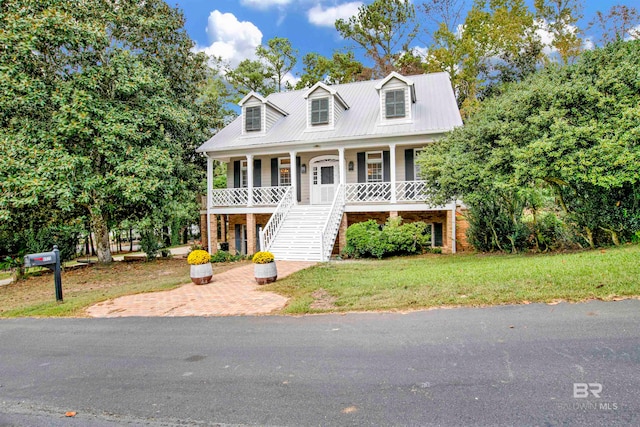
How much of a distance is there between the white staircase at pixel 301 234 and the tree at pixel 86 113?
4.77m

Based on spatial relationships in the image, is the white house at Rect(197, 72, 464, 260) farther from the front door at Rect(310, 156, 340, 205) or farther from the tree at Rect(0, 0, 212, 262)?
the tree at Rect(0, 0, 212, 262)

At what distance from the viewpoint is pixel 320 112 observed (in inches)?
687

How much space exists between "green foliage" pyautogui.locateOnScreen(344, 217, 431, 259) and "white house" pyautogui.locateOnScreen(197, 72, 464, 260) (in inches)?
35.1

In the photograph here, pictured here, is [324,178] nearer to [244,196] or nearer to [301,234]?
[244,196]

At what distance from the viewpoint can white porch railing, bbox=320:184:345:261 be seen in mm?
12922

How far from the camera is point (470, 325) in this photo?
198 inches

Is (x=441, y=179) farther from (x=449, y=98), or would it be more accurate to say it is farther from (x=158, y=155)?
(x=158, y=155)

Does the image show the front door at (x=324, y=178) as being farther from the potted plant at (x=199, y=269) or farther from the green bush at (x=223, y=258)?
the potted plant at (x=199, y=269)

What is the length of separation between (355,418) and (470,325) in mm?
2606

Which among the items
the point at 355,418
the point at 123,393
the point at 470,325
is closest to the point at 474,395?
the point at 355,418

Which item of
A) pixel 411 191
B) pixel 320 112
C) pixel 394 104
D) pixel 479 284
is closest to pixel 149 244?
pixel 320 112

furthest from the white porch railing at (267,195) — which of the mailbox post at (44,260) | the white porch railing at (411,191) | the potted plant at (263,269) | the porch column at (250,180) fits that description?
the mailbox post at (44,260)

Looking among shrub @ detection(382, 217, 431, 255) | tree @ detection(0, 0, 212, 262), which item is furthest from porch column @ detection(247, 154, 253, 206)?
shrub @ detection(382, 217, 431, 255)

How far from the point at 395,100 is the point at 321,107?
3.42 m
